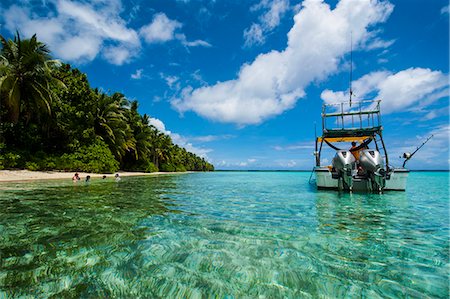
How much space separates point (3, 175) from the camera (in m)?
20.3

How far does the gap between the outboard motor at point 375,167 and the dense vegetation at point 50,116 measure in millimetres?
28299

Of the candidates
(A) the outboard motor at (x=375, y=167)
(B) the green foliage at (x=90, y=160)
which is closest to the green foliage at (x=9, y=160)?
(B) the green foliage at (x=90, y=160)

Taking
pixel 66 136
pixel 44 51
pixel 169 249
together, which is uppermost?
pixel 44 51

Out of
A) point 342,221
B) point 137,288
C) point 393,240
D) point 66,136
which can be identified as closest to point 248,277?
point 137,288

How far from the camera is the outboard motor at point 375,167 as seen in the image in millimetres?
14671

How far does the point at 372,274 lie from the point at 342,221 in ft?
13.2

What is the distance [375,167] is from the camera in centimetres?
1462

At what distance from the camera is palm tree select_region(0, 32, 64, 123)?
72.7ft

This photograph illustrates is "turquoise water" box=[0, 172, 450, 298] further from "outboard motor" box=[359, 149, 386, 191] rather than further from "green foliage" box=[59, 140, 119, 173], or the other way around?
"green foliage" box=[59, 140, 119, 173]

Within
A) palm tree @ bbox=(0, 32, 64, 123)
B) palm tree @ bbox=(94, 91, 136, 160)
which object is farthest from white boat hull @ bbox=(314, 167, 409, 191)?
palm tree @ bbox=(94, 91, 136, 160)

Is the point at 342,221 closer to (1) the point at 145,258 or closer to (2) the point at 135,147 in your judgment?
(1) the point at 145,258

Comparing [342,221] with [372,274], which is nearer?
[372,274]

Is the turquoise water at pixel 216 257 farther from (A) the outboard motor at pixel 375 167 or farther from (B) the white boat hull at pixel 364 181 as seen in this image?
(B) the white boat hull at pixel 364 181

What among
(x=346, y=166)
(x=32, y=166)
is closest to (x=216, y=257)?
(x=346, y=166)
